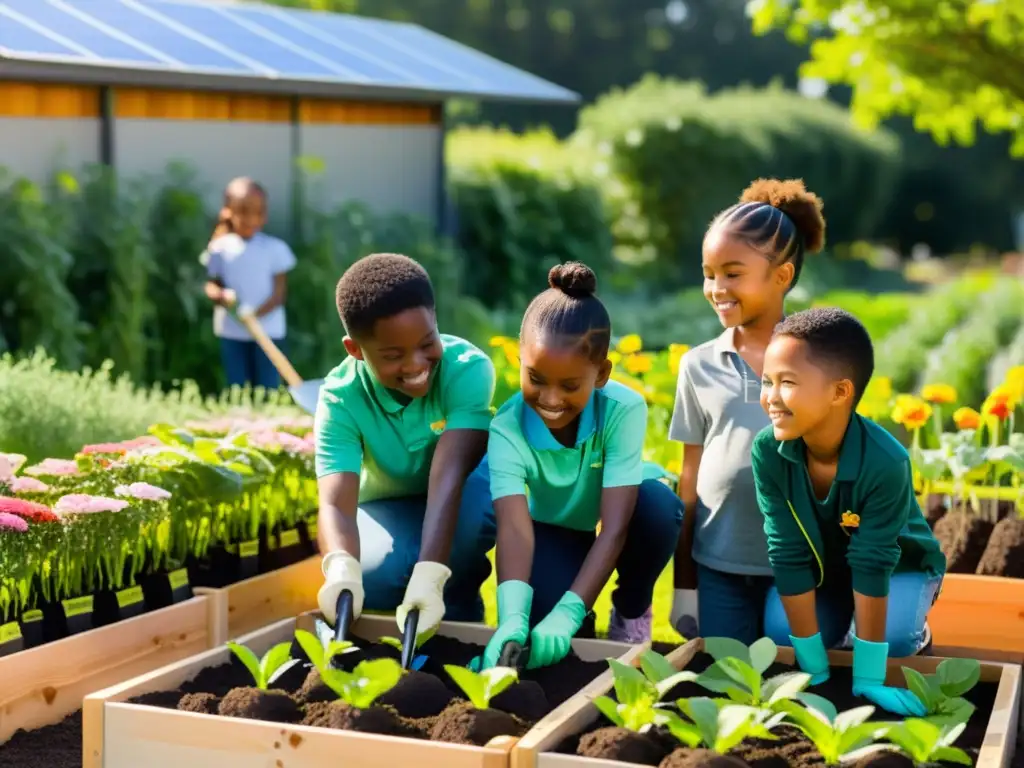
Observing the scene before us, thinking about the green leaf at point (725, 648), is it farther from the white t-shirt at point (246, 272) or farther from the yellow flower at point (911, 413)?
the white t-shirt at point (246, 272)

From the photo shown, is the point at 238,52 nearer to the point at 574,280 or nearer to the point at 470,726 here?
the point at 574,280

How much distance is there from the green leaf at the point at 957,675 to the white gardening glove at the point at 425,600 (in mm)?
1043

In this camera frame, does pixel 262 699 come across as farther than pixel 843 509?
No

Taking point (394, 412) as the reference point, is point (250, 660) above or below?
below

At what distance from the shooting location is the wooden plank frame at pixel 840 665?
2492 millimetres

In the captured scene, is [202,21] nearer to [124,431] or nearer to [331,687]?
[124,431]

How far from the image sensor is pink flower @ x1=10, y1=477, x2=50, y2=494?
3.44 metres

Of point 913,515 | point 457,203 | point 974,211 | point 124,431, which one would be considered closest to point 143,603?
point 124,431

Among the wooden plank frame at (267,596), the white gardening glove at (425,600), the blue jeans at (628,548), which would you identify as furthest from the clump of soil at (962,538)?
the wooden plank frame at (267,596)

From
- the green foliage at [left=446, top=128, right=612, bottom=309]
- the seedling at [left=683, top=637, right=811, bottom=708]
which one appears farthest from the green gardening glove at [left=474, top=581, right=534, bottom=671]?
the green foliage at [left=446, top=128, right=612, bottom=309]

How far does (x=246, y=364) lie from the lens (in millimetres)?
7098

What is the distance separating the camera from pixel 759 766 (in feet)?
8.23

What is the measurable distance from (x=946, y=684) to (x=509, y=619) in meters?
0.89

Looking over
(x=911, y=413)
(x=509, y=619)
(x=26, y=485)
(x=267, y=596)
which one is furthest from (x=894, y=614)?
(x=26, y=485)
